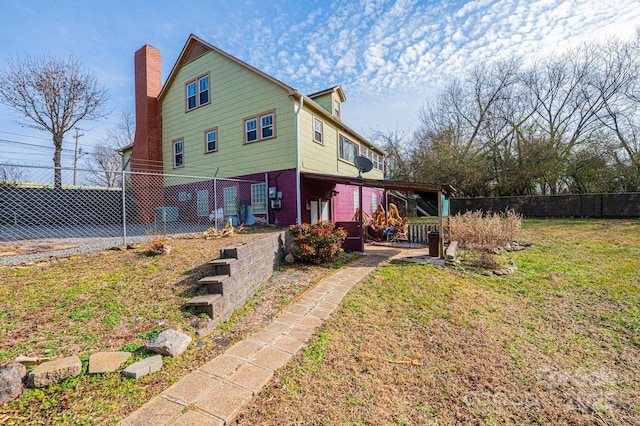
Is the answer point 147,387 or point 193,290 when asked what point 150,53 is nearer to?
point 193,290

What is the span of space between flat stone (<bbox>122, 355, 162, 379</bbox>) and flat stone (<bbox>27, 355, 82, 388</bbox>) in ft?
1.34

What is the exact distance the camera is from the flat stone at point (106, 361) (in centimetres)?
255

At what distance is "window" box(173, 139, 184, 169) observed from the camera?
14.2 m

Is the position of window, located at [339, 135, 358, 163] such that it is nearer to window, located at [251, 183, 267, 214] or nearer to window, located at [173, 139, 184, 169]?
window, located at [251, 183, 267, 214]

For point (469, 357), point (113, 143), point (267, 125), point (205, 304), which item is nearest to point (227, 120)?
point (267, 125)

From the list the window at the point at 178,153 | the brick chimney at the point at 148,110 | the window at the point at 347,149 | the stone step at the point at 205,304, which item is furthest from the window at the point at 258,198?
the stone step at the point at 205,304

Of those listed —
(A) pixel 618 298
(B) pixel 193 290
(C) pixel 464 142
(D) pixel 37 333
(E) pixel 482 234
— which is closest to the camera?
(D) pixel 37 333

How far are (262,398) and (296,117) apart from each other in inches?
377

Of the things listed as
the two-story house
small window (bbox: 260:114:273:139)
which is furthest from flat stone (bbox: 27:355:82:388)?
small window (bbox: 260:114:273:139)

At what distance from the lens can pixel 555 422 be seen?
2.42 meters

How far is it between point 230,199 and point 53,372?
33.9ft

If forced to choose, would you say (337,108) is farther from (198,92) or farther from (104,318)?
(104,318)

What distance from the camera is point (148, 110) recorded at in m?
14.5

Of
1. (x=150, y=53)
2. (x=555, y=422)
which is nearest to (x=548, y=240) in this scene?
(x=555, y=422)
